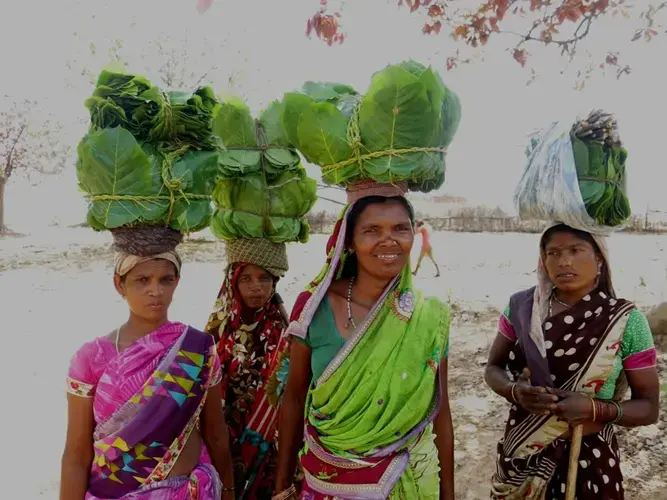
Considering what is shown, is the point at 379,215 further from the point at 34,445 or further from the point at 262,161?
the point at 34,445

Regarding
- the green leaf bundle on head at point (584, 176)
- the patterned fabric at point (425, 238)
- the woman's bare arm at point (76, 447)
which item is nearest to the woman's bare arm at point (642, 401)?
the green leaf bundle on head at point (584, 176)

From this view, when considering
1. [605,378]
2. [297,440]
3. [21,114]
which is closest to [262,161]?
[297,440]

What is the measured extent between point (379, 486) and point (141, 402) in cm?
91

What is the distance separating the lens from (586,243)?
2.32m

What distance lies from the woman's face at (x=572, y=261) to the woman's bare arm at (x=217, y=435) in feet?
4.81

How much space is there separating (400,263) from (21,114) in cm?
3175

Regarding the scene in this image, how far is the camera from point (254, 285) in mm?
3033

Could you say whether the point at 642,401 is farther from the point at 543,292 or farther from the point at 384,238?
the point at 384,238

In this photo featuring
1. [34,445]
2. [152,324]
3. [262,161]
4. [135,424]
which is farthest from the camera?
[34,445]

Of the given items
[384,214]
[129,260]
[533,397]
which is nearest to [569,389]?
[533,397]

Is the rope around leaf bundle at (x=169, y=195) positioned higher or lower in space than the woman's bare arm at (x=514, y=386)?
higher

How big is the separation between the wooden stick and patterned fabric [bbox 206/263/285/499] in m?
1.39

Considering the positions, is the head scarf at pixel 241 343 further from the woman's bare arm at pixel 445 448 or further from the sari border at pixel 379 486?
the woman's bare arm at pixel 445 448

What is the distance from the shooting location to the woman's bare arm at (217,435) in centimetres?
228
